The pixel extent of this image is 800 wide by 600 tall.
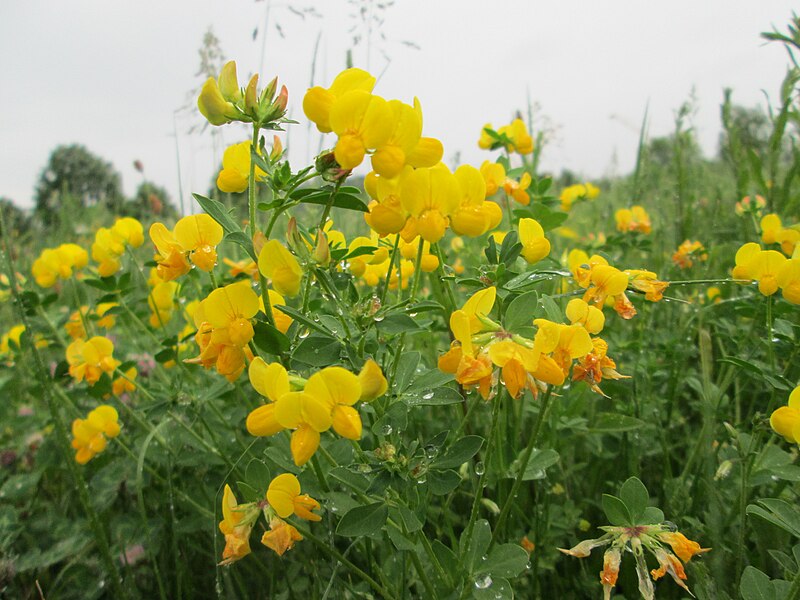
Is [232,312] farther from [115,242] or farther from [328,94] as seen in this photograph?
[115,242]

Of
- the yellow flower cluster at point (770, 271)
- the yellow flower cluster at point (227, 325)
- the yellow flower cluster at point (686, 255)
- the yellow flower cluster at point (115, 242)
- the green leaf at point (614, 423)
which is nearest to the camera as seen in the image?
the yellow flower cluster at point (227, 325)

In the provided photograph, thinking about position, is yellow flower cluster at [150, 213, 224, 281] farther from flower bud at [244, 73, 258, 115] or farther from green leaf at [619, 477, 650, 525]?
green leaf at [619, 477, 650, 525]

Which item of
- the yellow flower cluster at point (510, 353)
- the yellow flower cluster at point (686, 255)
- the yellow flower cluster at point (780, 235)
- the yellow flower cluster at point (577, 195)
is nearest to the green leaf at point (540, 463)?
the yellow flower cluster at point (510, 353)

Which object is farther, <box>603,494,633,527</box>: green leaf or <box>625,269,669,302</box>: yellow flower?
<box>625,269,669,302</box>: yellow flower

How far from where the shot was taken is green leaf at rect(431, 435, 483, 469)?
3.31 feet

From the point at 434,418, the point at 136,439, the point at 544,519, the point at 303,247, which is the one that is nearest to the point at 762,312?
the point at 544,519

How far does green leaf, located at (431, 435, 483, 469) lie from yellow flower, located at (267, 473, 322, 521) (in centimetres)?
23

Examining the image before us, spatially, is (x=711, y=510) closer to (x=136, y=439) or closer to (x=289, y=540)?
(x=289, y=540)

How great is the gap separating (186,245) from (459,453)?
665mm

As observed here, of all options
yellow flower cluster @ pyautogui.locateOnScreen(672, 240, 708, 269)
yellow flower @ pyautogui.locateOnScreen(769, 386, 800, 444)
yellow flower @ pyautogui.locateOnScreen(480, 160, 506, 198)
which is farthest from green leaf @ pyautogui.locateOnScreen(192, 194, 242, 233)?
yellow flower cluster @ pyautogui.locateOnScreen(672, 240, 708, 269)

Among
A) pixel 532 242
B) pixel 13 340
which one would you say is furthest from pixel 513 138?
pixel 13 340

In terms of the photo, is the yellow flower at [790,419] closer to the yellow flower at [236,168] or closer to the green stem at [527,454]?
the green stem at [527,454]

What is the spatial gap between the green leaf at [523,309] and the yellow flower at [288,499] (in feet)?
1.56

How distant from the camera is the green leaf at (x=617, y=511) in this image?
1021 mm
